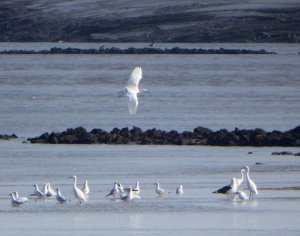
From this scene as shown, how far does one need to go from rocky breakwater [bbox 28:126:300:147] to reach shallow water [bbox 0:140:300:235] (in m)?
0.54

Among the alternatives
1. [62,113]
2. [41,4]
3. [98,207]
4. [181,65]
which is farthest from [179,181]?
[41,4]

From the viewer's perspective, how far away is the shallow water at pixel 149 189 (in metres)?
16.9

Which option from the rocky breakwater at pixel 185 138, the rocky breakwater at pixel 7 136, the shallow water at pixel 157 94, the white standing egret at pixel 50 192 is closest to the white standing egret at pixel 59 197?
the white standing egret at pixel 50 192

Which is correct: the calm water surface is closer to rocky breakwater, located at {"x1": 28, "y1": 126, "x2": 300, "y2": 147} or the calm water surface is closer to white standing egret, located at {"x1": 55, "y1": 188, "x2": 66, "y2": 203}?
white standing egret, located at {"x1": 55, "y1": 188, "x2": 66, "y2": 203}

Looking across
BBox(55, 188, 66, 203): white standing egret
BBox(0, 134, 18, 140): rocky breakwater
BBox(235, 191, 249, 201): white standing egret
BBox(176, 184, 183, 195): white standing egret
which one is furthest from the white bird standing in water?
BBox(0, 134, 18, 140): rocky breakwater

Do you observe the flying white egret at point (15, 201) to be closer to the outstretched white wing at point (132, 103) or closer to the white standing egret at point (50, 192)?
the white standing egret at point (50, 192)

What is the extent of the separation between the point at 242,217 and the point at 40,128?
19.0m

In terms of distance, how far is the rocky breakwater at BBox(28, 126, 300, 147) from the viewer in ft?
96.3

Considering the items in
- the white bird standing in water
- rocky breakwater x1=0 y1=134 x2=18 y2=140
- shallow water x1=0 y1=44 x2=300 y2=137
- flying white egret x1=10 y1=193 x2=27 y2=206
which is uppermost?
shallow water x1=0 y1=44 x2=300 y2=137

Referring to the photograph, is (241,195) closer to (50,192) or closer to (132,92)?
(132,92)

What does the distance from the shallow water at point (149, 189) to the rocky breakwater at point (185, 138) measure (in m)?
0.54

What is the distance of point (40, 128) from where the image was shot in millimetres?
36250

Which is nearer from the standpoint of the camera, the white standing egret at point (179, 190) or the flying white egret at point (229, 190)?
the flying white egret at point (229, 190)

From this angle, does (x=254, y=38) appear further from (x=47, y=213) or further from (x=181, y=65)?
(x=47, y=213)
